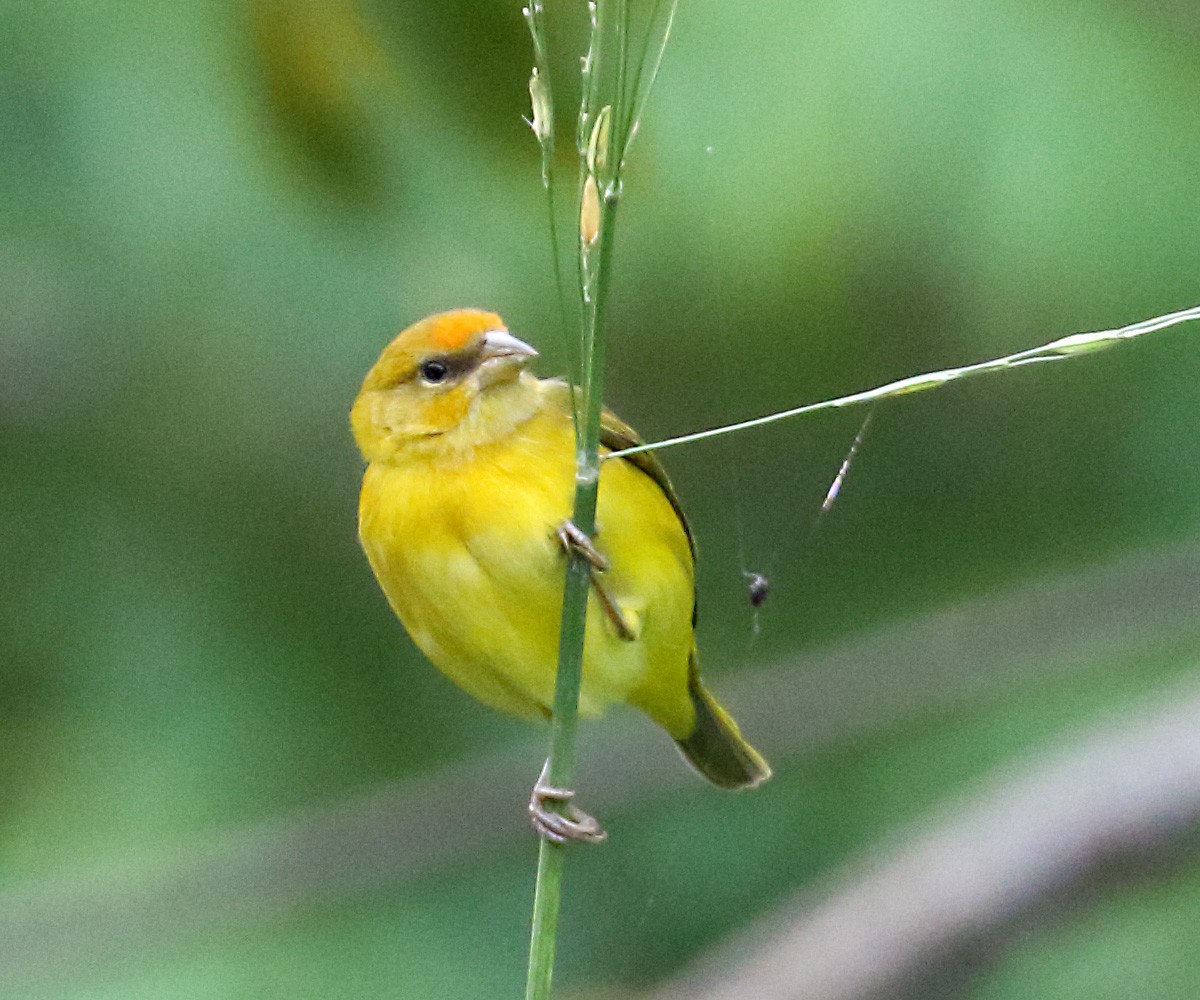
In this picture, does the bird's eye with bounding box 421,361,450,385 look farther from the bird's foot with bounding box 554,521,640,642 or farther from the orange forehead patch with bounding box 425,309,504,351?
the bird's foot with bounding box 554,521,640,642

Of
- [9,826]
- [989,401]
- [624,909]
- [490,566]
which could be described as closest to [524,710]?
[490,566]

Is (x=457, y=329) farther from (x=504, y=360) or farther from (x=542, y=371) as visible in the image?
(x=542, y=371)

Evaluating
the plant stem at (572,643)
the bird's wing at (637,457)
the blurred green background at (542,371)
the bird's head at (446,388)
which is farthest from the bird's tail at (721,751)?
the plant stem at (572,643)

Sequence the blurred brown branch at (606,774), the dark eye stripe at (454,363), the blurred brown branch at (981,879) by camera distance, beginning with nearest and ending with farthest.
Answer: the dark eye stripe at (454,363), the blurred brown branch at (981,879), the blurred brown branch at (606,774)

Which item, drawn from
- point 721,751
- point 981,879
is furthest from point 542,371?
point 981,879

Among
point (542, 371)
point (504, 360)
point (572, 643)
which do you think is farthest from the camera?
point (542, 371)

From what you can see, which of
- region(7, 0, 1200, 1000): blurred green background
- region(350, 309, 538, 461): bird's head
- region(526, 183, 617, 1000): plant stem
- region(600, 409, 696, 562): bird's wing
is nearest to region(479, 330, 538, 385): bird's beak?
region(350, 309, 538, 461): bird's head

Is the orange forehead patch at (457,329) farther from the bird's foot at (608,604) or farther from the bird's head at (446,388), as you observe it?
the bird's foot at (608,604)
